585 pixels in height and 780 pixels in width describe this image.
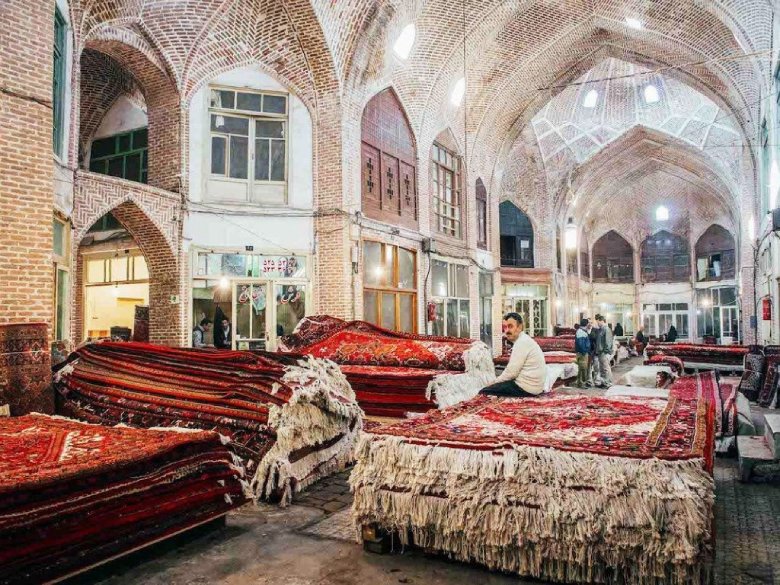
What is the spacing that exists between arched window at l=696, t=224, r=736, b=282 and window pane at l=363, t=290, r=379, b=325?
2564 centimetres

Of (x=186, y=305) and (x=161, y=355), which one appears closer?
(x=161, y=355)

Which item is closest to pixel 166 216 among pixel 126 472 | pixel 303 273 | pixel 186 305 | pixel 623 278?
pixel 186 305

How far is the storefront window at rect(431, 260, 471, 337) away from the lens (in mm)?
17009

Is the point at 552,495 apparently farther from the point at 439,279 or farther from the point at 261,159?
the point at 439,279

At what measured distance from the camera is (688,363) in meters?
15.5

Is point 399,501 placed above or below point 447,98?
below

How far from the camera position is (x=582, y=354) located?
12.4 m

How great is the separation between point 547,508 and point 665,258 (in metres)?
35.3

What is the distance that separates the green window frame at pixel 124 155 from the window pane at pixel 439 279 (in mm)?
8140

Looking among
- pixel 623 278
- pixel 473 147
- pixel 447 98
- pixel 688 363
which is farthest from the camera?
pixel 623 278

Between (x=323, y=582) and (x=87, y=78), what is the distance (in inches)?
524

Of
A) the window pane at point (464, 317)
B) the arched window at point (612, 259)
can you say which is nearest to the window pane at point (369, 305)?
the window pane at point (464, 317)

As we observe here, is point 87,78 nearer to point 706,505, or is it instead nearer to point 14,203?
point 14,203

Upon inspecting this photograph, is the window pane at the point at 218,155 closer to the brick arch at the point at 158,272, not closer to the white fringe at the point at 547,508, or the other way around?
the brick arch at the point at 158,272
